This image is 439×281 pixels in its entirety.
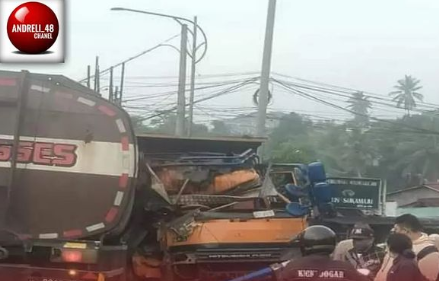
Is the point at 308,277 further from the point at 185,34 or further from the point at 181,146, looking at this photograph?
the point at 185,34

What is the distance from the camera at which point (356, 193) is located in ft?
23.1

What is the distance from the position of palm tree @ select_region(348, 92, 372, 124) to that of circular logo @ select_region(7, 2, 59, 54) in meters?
17.4

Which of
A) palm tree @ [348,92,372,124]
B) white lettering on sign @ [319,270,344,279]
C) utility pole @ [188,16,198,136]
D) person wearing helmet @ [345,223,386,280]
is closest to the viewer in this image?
white lettering on sign @ [319,270,344,279]

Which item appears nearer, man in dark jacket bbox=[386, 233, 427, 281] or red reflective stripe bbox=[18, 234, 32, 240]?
man in dark jacket bbox=[386, 233, 427, 281]

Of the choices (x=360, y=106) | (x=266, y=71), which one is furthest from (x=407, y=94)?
(x=266, y=71)

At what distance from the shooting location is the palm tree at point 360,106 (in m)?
22.5

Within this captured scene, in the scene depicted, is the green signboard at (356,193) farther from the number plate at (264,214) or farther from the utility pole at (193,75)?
the utility pole at (193,75)

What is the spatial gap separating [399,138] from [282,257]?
21.5m

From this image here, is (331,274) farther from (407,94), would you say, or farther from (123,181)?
(407,94)

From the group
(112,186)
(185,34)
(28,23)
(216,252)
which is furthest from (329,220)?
(185,34)

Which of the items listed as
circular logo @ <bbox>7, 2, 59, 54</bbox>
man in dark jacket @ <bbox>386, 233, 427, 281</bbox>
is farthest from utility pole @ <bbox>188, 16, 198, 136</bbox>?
Result: man in dark jacket @ <bbox>386, 233, 427, 281</bbox>

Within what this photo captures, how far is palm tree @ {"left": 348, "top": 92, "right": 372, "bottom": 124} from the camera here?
22453 mm

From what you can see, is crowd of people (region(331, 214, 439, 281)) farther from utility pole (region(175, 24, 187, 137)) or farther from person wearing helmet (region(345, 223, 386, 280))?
utility pole (region(175, 24, 187, 137))

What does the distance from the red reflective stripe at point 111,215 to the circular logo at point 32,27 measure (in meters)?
1.18
